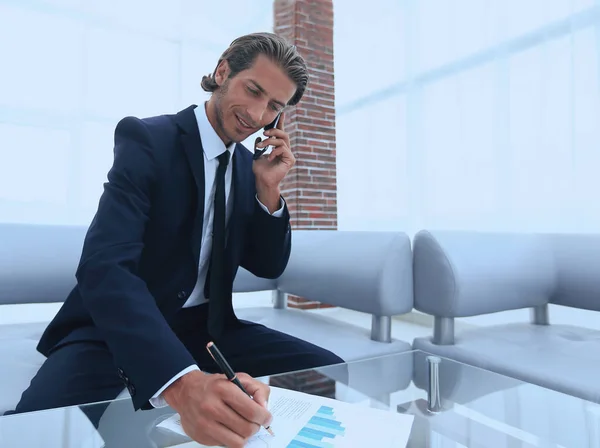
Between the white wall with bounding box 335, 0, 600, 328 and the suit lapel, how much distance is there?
2.43m

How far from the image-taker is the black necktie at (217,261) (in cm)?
114

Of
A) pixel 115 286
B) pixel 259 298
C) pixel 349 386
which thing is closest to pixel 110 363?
pixel 115 286

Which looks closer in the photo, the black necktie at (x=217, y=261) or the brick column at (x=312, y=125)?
the black necktie at (x=217, y=261)

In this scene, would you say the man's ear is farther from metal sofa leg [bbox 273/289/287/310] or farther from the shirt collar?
metal sofa leg [bbox 273/289/287/310]

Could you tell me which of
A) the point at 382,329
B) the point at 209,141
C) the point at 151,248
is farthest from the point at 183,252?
the point at 382,329

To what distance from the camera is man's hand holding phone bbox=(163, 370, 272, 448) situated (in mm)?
564

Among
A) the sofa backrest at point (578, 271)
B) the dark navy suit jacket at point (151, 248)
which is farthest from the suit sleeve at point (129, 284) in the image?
the sofa backrest at point (578, 271)

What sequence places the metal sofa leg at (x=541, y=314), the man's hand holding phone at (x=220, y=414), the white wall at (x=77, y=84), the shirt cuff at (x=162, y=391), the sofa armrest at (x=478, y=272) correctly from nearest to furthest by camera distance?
the man's hand holding phone at (x=220, y=414) → the shirt cuff at (x=162, y=391) → the sofa armrest at (x=478, y=272) → the metal sofa leg at (x=541, y=314) → the white wall at (x=77, y=84)

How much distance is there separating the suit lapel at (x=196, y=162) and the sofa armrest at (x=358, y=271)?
2.33ft

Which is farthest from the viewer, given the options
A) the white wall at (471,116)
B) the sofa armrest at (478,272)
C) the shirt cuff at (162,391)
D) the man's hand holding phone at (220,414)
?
the white wall at (471,116)

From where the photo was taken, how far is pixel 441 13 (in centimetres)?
345

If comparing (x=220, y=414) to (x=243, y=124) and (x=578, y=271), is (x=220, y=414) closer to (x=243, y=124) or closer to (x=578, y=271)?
(x=243, y=124)

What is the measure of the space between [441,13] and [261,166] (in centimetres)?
300

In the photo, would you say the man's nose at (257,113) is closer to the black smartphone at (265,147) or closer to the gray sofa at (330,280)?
the black smartphone at (265,147)
